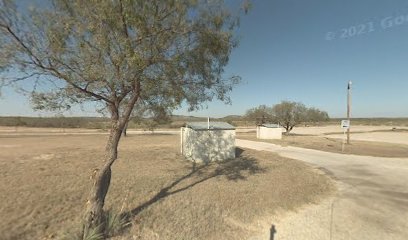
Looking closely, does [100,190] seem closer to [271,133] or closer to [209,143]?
[209,143]

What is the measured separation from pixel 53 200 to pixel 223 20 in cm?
646

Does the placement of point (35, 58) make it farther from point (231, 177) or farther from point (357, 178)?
point (357, 178)

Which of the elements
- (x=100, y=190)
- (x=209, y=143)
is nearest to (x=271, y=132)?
(x=209, y=143)

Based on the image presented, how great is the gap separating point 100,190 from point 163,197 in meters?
2.82

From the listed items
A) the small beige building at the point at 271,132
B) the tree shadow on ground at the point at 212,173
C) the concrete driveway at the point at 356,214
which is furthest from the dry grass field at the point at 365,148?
the tree shadow on ground at the point at 212,173

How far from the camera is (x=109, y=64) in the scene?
516cm

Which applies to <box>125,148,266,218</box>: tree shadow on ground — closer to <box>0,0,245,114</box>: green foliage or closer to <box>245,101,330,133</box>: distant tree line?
<box>0,0,245,114</box>: green foliage

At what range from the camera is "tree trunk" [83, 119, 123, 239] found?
5531 millimetres

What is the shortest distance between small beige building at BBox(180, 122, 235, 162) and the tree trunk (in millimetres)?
9622

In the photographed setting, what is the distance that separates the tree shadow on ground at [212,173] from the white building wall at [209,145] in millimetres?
591

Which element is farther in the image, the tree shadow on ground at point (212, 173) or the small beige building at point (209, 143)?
the small beige building at point (209, 143)

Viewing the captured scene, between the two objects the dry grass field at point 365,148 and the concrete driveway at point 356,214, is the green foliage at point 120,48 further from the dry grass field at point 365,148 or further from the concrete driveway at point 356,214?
the dry grass field at point 365,148

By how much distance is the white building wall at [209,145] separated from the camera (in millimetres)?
15445

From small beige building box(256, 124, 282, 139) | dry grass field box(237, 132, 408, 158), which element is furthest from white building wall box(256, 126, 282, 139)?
dry grass field box(237, 132, 408, 158)
